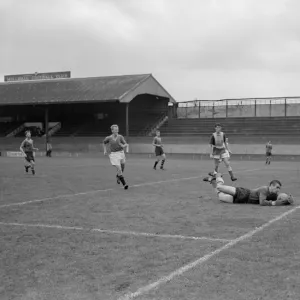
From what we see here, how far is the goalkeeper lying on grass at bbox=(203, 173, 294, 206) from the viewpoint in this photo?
33.6 feet

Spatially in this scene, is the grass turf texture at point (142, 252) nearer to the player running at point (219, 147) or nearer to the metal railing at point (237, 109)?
the player running at point (219, 147)

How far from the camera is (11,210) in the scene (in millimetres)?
9898

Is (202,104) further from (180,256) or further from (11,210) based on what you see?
(180,256)

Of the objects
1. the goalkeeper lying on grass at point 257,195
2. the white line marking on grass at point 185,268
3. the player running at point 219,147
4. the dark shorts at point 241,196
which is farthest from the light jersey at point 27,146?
the white line marking on grass at point 185,268

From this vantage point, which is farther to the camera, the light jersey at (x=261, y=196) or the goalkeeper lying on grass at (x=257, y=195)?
the light jersey at (x=261, y=196)

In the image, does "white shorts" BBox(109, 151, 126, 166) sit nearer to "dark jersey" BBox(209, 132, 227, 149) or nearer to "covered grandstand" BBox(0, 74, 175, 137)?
"dark jersey" BBox(209, 132, 227, 149)

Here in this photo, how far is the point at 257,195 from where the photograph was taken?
34.6ft

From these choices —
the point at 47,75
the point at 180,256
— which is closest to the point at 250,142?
the point at 47,75

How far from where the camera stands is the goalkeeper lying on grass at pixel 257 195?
1023 cm

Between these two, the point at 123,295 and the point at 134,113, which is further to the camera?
the point at 134,113

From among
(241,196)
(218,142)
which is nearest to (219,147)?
(218,142)

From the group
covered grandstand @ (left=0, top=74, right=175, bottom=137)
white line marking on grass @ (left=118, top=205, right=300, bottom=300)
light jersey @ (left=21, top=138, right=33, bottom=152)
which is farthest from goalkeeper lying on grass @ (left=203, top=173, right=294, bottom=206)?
covered grandstand @ (left=0, top=74, right=175, bottom=137)

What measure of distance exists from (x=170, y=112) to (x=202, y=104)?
398 centimetres

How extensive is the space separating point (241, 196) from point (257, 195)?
34 centimetres
